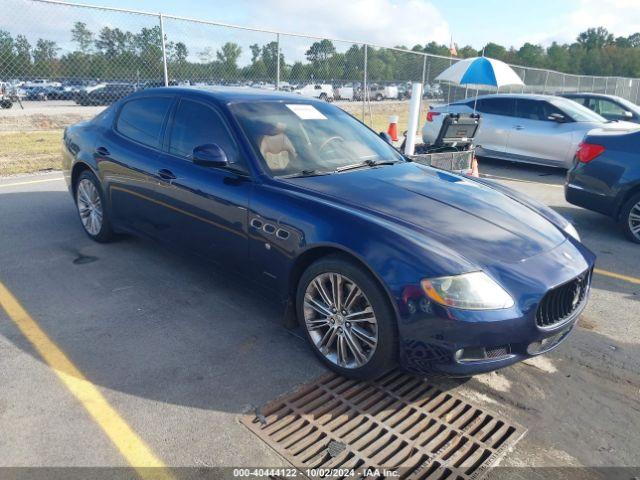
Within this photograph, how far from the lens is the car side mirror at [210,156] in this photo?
340cm

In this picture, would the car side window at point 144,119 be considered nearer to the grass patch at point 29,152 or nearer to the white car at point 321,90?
the grass patch at point 29,152

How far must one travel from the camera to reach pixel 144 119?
173 inches

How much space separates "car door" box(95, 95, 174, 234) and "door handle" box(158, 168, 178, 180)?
0.09 meters

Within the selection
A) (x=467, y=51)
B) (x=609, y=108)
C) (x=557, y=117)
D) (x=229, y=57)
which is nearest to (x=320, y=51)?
(x=229, y=57)

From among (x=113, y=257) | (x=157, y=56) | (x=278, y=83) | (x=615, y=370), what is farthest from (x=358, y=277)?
(x=278, y=83)

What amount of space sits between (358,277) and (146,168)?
2.31 m

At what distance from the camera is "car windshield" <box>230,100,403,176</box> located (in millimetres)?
3564

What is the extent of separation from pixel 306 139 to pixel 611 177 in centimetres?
405

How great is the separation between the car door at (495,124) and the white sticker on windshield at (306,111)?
7.36 meters

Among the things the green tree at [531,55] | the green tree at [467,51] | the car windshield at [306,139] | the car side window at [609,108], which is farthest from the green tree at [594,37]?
the car windshield at [306,139]

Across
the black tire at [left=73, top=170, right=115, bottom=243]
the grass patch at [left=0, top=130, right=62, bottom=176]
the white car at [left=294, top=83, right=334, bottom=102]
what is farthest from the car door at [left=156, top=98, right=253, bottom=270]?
the white car at [left=294, top=83, right=334, bottom=102]

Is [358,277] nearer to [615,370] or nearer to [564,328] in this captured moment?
[564,328]

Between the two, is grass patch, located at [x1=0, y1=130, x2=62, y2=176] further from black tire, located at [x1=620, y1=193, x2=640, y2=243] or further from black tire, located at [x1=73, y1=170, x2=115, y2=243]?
black tire, located at [x1=620, y1=193, x2=640, y2=243]

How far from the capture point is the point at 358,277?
9.04ft
